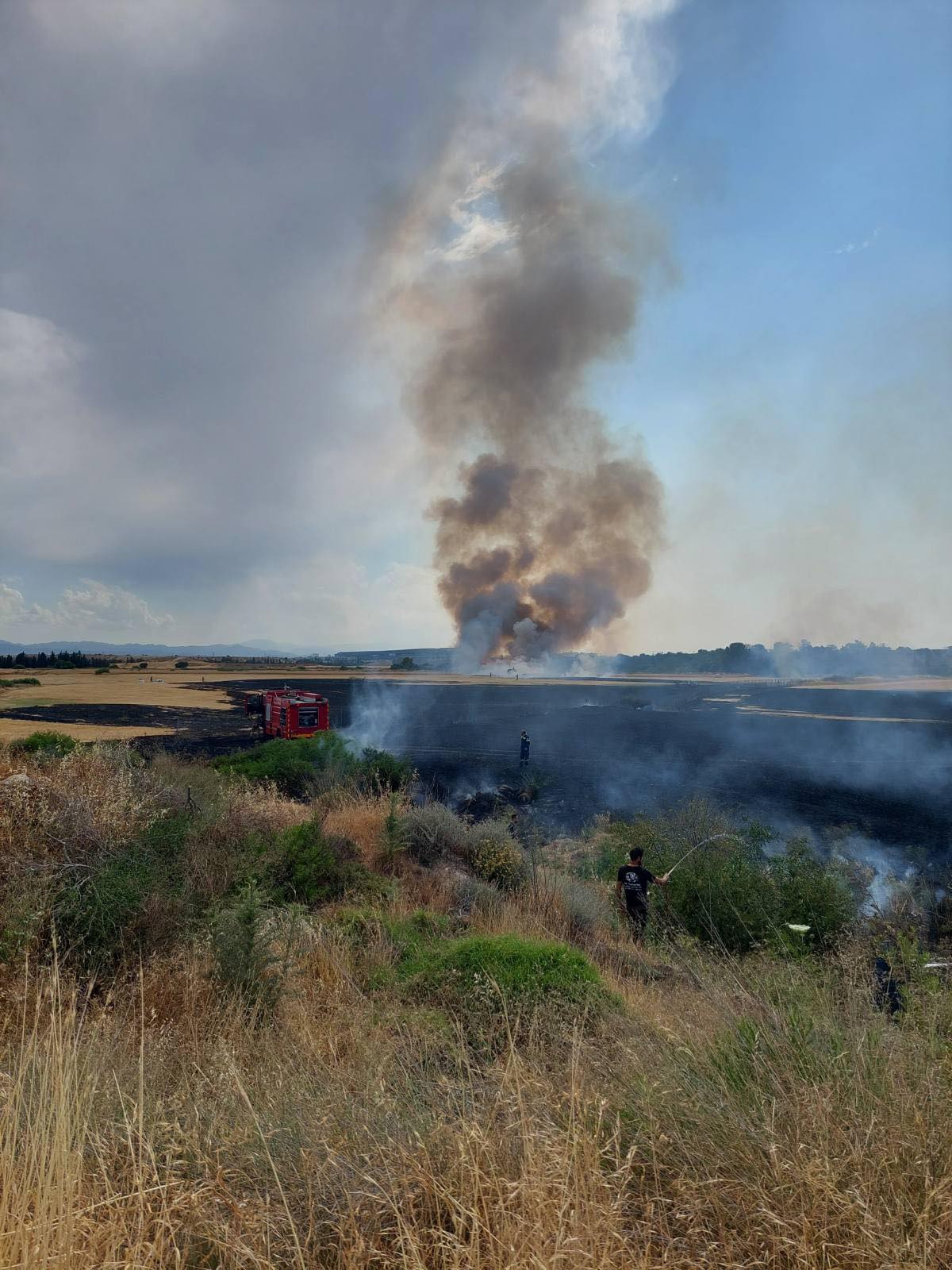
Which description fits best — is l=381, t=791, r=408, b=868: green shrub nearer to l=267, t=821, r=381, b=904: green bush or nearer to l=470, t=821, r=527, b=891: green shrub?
l=267, t=821, r=381, b=904: green bush

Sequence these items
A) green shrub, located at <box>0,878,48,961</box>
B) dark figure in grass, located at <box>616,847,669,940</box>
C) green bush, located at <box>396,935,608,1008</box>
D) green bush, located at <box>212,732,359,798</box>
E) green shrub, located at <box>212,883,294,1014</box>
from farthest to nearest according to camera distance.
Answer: green bush, located at <box>212,732,359,798</box>, dark figure in grass, located at <box>616,847,669,940</box>, green bush, located at <box>396,935,608,1008</box>, green shrub, located at <box>0,878,48,961</box>, green shrub, located at <box>212,883,294,1014</box>

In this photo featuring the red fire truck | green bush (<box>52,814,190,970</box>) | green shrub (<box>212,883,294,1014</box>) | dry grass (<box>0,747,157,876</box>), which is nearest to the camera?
green shrub (<box>212,883,294,1014</box>)

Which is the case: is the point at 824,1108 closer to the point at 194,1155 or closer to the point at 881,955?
the point at 194,1155

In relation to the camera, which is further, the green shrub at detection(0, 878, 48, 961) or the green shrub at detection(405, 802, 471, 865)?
the green shrub at detection(405, 802, 471, 865)

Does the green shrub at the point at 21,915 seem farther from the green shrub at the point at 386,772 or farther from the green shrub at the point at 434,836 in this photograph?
the green shrub at the point at 386,772

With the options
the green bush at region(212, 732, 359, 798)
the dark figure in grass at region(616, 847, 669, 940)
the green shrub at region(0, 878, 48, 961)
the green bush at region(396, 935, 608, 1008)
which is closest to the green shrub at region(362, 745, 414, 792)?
the green bush at region(212, 732, 359, 798)

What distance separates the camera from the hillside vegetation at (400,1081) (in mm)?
2191

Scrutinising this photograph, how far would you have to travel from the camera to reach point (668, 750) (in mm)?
44531

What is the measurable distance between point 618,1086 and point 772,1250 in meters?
1.09

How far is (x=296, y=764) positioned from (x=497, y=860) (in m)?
8.67

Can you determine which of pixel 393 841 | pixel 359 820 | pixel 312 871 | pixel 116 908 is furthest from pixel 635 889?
pixel 116 908

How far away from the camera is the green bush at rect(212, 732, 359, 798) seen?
17.5 metres

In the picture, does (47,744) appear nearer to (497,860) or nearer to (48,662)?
(497,860)

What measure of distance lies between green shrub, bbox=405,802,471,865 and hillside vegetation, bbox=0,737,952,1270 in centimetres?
284
